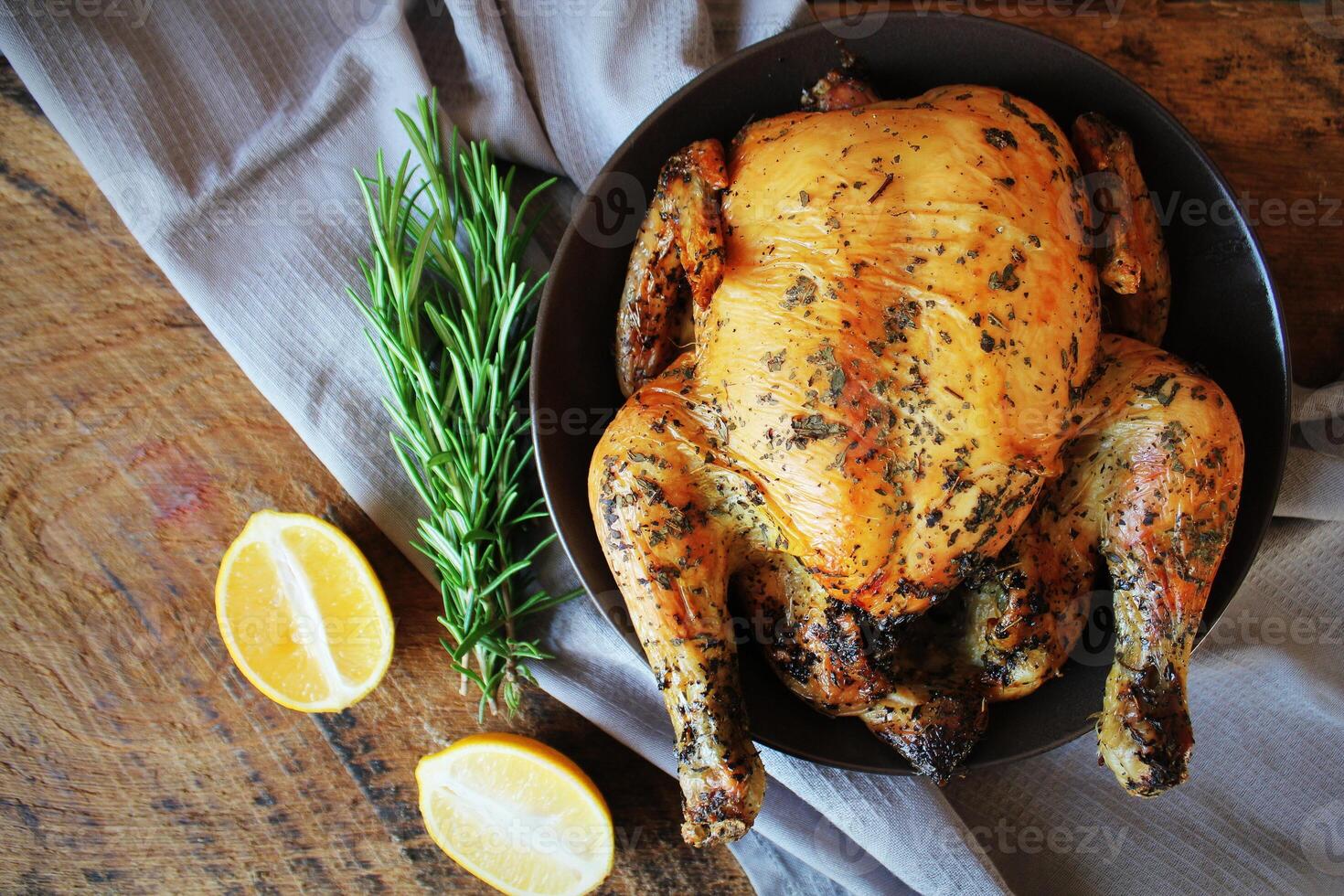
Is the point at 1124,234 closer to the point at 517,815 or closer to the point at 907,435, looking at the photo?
the point at 907,435

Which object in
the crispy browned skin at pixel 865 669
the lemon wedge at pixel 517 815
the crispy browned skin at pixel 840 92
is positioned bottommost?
the lemon wedge at pixel 517 815

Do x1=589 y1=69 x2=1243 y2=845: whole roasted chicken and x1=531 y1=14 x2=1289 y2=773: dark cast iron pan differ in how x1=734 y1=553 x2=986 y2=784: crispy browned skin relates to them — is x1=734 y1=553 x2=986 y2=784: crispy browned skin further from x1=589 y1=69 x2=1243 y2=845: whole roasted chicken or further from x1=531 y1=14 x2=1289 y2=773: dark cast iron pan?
x1=531 y1=14 x2=1289 y2=773: dark cast iron pan

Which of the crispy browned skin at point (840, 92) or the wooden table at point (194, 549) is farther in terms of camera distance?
the wooden table at point (194, 549)

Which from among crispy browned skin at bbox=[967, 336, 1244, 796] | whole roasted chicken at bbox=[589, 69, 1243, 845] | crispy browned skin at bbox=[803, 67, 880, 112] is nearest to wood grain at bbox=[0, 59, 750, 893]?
whole roasted chicken at bbox=[589, 69, 1243, 845]

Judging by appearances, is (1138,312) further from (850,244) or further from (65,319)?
(65,319)

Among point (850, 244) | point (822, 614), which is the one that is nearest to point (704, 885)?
point (822, 614)

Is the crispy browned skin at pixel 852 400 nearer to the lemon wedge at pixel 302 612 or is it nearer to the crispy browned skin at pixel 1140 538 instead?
the crispy browned skin at pixel 1140 538

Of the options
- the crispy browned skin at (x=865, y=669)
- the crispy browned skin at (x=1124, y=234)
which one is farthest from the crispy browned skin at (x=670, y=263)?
the crispy browned skin at (x=1124, y=234)
